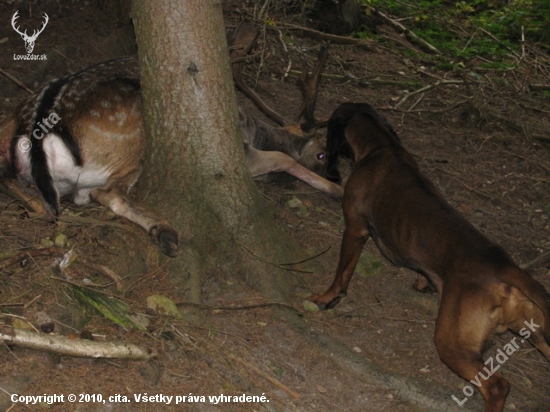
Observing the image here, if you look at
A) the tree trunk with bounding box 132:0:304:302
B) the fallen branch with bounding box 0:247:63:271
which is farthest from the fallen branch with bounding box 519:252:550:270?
the fallen branch with bounding box 0:247:63:271

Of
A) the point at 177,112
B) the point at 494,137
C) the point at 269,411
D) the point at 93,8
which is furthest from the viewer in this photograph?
the point at 494,137

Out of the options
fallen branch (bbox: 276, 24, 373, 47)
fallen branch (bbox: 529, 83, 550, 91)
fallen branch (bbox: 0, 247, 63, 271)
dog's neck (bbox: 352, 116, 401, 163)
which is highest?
dog's neck (bbox: 352, 116, 401, 163)

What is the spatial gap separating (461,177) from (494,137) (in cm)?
136

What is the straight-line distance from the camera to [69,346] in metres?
3.54

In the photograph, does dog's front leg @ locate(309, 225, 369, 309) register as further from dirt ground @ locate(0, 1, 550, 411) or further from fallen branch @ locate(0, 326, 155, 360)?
fallen branch @ locate(0, 326, 155, 360)

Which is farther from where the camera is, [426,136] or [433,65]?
[433,65]

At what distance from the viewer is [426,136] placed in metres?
7.70

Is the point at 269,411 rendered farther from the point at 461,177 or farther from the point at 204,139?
the point at 461,177

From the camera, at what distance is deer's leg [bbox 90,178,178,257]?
458 cm

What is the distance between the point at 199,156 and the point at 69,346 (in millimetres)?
1657

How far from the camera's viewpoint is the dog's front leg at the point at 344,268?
15.9 feet

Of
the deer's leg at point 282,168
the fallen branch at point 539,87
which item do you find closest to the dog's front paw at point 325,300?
the deer's leg at point 282,168

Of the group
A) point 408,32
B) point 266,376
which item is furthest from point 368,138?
point 408,32

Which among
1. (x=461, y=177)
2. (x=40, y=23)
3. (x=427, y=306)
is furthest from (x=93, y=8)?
(x=427, y=306)
